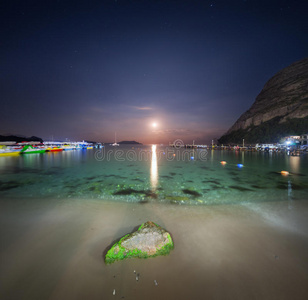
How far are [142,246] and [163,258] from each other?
61cm

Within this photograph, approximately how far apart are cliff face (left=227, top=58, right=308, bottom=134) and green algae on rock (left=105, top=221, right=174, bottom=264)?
5811 inches

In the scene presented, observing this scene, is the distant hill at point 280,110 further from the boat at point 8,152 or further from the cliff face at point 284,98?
the boat at point 8,152

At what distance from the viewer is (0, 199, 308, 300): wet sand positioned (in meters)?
3.19

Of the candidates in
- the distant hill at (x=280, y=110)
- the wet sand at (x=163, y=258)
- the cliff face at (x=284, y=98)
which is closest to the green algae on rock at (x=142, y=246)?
the wet sand at (x=163, y=258)

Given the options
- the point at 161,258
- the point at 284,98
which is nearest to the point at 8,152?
the point at 161,258

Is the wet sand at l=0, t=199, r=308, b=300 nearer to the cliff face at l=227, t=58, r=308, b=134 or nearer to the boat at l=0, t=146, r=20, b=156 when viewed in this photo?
the boat at l=0, t=146, r=20, b=156

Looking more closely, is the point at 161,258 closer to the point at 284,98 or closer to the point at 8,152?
the point at 8,152

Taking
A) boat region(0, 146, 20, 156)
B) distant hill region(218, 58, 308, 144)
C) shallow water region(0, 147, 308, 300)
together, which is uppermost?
distant hill region(218, 58, 308, 144)

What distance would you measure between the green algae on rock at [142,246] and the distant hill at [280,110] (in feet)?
438

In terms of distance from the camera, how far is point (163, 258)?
156 inches

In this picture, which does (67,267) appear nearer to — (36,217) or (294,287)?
(36,217)

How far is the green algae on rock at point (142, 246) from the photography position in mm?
3914

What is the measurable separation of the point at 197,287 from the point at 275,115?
165 m

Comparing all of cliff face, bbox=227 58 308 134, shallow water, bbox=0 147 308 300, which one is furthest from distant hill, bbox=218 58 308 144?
shallow water, bbox=0 147 308 300
